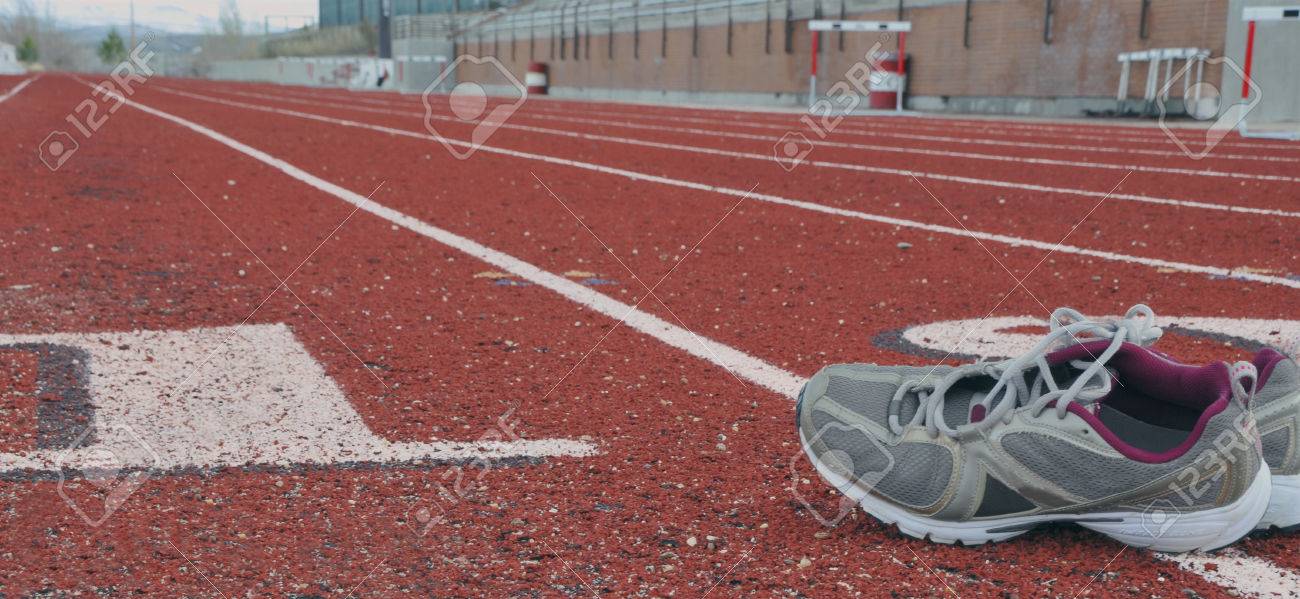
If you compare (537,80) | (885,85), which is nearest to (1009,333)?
(885,85)

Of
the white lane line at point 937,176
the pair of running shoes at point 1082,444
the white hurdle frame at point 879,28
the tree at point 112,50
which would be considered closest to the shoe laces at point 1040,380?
the pair of running shoes at point 1082,444

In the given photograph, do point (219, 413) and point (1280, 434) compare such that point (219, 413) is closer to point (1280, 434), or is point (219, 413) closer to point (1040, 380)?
point (1040, 380)

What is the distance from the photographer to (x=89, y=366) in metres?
3.59

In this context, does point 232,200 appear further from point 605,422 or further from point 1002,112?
point 1002,112

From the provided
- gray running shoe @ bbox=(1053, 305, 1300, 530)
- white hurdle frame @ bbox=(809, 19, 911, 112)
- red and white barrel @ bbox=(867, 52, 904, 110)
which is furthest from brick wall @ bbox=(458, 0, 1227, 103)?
gray running shoe @ bbox=(1053, 305, 1300, 530)

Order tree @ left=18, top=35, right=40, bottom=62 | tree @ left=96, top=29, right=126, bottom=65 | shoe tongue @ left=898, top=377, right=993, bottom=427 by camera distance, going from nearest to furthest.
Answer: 1. shoe tongue @ left=898, top=377, right=993, bottom=427
2. tree @ left=96, top=29, right=126, bottom=65
3. tree @ left=18, top=35, right=40, bottom=62

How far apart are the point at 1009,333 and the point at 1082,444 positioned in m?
1.95

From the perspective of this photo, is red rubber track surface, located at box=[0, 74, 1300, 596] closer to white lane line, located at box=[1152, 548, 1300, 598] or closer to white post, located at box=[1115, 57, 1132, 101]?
white lane line, located at box=[1152, 548, 1300, 598]

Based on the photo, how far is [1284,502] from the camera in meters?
2.34

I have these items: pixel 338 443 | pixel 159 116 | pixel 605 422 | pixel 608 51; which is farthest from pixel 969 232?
pixel 608 51

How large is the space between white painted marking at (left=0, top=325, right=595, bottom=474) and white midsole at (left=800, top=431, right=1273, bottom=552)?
0.83 meters

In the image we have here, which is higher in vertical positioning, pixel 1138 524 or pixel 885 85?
pixel 1138 524

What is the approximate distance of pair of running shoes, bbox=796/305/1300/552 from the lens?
2.24m

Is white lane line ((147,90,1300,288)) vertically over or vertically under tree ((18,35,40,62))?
over
